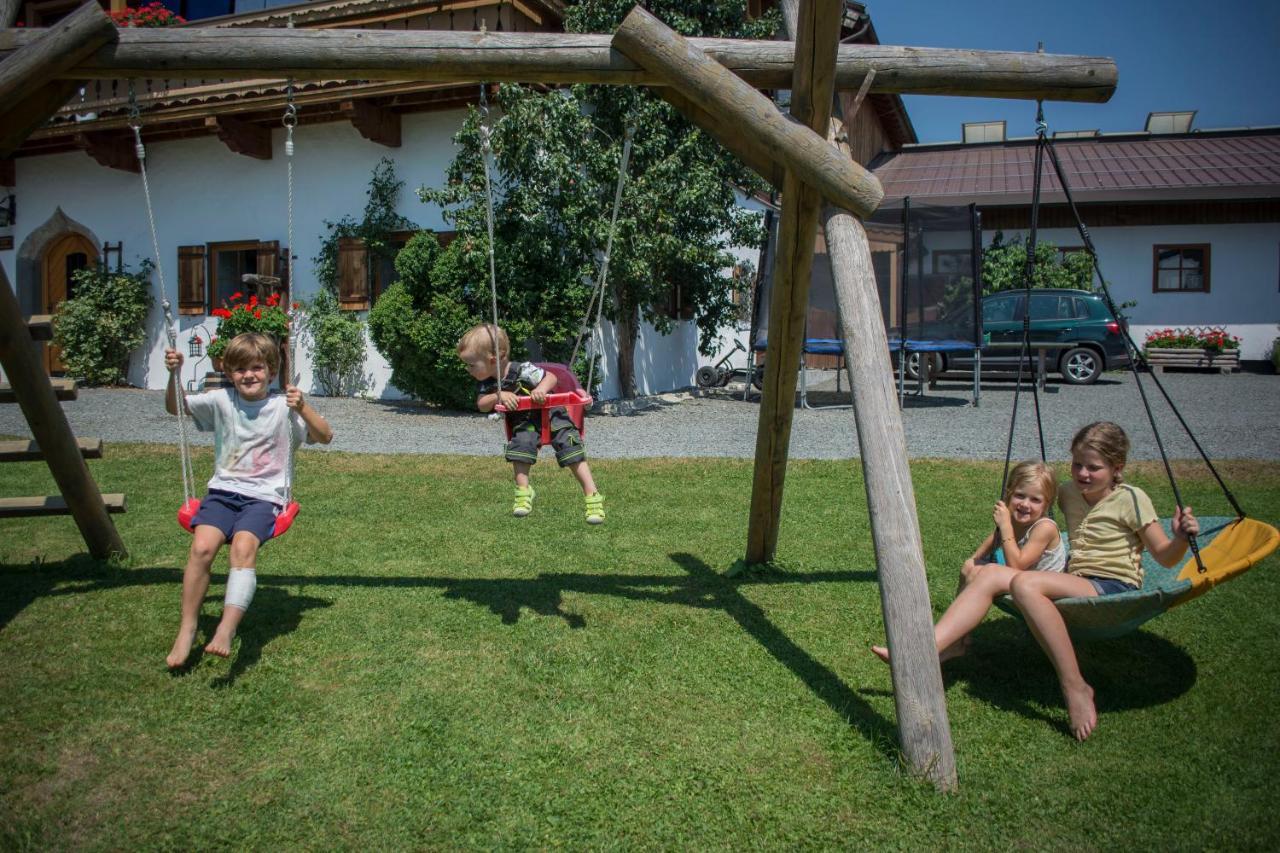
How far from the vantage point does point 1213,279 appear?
21.1m

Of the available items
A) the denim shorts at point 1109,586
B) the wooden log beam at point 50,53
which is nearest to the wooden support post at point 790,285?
the denim shorts at point 1109,586

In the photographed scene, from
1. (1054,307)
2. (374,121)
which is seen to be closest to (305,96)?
(374,121)

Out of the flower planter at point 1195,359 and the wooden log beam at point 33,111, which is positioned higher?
the wooden log beam at point 33,111

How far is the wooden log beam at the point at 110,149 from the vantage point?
14.7 m

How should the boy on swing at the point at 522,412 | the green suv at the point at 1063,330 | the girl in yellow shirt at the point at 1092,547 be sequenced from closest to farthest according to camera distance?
the girl in yellow shirt at the point at 1092,547 < the boy on swing at the point at 522,412 < the green suv at the point at 1063,330

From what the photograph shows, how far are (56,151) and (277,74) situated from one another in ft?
49.9

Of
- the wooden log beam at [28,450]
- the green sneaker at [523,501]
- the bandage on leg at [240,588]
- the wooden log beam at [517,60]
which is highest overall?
the wooden log beam at [517,60]

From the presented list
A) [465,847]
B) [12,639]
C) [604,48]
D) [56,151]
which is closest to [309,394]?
[56,151]

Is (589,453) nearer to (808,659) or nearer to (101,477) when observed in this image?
(101,477)

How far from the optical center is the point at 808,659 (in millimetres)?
3820

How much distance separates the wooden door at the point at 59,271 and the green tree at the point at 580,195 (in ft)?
27.8

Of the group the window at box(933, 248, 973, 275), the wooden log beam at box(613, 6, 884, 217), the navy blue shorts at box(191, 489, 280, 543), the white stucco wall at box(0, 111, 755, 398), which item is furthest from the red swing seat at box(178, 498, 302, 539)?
the window at box(933, 248, 973, 275)

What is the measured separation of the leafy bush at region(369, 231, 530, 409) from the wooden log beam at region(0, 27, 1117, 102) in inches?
282

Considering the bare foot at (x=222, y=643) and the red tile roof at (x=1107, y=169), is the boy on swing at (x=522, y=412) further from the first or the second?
the red tile roof at (x=1107, y=169)
